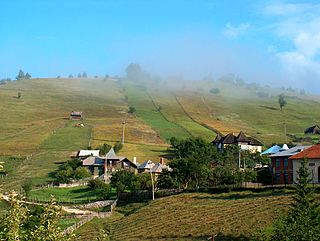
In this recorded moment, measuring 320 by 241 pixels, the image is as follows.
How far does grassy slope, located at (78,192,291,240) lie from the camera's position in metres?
53.3

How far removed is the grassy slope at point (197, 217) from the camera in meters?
53.3

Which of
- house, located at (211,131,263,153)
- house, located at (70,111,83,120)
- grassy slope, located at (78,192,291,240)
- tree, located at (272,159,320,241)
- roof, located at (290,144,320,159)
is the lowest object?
grassy slope, located at (78,192,291,240)

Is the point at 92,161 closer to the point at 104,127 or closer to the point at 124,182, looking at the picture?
the point at 124,182

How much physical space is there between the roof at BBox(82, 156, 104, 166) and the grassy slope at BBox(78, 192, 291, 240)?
4277cm

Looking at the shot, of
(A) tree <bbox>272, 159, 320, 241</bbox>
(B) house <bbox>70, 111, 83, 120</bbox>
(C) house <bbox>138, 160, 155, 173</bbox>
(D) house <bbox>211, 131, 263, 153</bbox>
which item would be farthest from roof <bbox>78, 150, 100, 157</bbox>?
(A) tree <bbox>272, 159, 320, 241</bbox>

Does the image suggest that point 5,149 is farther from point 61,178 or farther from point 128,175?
point 128,175

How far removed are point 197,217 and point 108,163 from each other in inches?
2323

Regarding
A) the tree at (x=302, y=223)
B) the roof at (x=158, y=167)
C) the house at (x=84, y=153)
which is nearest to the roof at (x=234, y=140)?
the roof at (x=158, y=167)

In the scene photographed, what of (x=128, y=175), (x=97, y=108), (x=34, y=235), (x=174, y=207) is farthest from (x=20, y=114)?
(x=34, y=235)

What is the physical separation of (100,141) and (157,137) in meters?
15.2

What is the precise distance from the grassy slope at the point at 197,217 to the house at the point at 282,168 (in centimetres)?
1646

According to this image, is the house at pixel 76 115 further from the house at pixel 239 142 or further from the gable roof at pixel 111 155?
the house at pixel 239 142

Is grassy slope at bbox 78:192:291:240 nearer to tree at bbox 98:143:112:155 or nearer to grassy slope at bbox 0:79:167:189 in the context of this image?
grassy slope at bbox 0:79:167:189

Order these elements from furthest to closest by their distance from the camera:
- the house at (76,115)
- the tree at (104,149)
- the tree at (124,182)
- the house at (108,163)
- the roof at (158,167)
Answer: the house at (76,115) < the tree at (104,149) < the house at (108,163) < the roof at (158,167) < the tree at (124,182)
